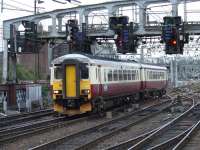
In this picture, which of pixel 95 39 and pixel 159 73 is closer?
pixel 95 39

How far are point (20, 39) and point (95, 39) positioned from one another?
5.77 m

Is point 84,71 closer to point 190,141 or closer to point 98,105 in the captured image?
point 98,105

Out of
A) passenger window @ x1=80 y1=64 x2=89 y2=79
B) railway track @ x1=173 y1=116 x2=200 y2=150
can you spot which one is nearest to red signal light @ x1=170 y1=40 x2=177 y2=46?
passenger window @ x1=80 y1=64 x2=89 y2=79

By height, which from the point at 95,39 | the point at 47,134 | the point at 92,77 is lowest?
the point at 47,134

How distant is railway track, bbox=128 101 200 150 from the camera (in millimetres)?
15086

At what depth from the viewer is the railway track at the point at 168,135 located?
49.5ft

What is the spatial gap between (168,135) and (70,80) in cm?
738

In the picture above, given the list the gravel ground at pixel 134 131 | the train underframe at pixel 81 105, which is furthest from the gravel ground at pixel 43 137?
the gravel ground at pixel 134 131

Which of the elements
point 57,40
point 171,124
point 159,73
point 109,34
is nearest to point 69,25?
point 109,34

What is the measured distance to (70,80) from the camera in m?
24.3

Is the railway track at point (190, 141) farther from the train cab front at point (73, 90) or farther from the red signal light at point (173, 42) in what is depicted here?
the red signal light at point (173, 42)

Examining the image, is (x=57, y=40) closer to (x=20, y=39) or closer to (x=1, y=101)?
(x=20, y=39)

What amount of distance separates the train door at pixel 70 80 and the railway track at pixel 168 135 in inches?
187

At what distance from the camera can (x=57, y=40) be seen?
45.9 meters
